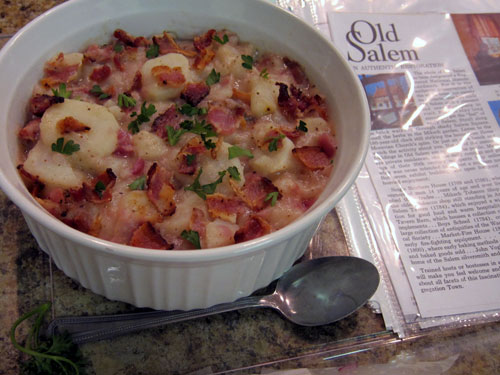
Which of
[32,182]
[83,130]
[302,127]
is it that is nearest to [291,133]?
[302,127]

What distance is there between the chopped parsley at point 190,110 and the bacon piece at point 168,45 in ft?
0.71

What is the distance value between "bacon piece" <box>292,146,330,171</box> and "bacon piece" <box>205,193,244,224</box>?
19 cm

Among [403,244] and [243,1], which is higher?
[243,1]

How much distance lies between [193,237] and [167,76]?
0.47 metres

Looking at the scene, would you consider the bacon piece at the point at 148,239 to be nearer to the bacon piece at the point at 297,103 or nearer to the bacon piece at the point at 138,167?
the bacon piece at the point at 138,167

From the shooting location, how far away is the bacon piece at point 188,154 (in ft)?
3.16

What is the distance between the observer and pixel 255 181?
0.98 m

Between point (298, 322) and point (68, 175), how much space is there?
62 centimetres

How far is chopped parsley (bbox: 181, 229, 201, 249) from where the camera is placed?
2.80 feet

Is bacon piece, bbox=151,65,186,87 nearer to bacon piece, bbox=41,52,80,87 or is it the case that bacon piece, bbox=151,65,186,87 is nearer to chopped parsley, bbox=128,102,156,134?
chopped parsley, bbox=128,102,156,134

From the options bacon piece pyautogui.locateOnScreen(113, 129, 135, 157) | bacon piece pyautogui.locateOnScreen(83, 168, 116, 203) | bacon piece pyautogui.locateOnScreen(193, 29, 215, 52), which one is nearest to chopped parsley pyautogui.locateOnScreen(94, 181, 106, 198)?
bacon piece pyautogui.locateOnScreen(83, 168, 116, 203)

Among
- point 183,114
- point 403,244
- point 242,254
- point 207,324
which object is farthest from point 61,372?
point 403,244

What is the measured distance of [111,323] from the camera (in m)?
0.98

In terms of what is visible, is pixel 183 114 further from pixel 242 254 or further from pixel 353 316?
pixel 353 316
